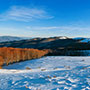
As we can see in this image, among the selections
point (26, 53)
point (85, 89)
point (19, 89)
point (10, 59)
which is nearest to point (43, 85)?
point (19, 89)

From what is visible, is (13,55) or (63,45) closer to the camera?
(13,55)

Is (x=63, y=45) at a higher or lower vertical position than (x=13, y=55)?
higher

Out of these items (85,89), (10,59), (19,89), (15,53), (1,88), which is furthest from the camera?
(15,53)

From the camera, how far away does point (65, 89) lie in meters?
5.17

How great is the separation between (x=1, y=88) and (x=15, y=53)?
2859cm

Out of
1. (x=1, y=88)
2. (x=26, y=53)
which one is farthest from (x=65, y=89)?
(x=26, y=53)

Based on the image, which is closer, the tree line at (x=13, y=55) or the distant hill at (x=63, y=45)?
the tree line at (x=13, y=55)

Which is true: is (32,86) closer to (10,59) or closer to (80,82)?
(80,82)

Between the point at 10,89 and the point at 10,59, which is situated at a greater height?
the point at 10,89

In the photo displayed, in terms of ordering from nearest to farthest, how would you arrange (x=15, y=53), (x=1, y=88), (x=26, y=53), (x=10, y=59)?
(x=1, y=88)
(x=10, y=59)
(x=15, y=53)
(x=26, y=53)

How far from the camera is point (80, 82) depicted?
5926mm

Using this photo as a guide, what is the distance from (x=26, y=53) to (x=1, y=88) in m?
31.0

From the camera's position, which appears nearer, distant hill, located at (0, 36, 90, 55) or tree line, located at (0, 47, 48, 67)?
tree line, located at (0, 47, 48, 67)

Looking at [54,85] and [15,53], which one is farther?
[15,53]
